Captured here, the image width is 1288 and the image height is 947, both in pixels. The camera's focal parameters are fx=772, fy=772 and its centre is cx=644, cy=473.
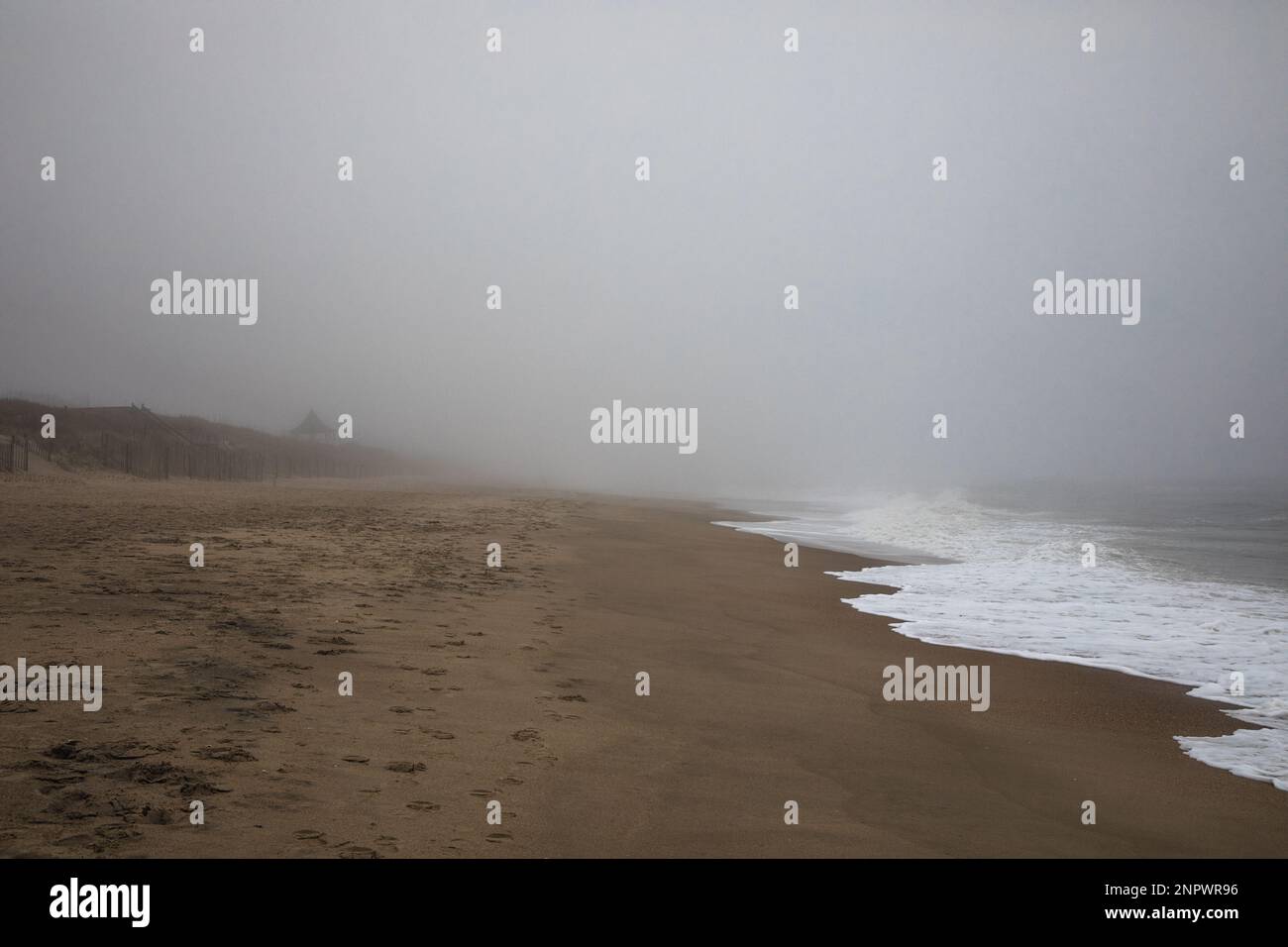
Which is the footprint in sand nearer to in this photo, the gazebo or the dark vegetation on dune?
the dark vegetation on dune

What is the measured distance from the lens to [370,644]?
7633 millimetres

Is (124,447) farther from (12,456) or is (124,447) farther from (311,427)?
(311,427)

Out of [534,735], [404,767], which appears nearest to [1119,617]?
[534,735]

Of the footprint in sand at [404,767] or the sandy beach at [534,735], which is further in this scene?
the footprint in sand at [404,767]

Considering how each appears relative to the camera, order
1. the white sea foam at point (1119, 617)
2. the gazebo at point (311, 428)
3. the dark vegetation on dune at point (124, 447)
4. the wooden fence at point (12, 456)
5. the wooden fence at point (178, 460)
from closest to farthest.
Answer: the white sea foam at point (1119, 617), the wooden fence at point (12, 456), the dark vegetation on dune at point (124, 447), the wooden fence at point (178, 460), the gazebo at point (311, 428)

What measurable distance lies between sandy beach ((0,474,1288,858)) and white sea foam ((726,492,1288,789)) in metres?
0.53

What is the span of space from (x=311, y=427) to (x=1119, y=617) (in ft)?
307

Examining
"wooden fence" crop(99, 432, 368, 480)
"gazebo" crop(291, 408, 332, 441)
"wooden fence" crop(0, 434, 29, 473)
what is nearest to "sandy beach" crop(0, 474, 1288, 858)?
"wooden fence" crop(0, 434, 29, 473)

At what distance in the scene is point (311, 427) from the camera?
92500 mm

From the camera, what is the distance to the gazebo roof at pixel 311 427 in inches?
3622

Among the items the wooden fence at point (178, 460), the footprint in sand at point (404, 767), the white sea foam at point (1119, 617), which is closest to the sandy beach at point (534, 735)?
the footprint in sand at point (404, 767)

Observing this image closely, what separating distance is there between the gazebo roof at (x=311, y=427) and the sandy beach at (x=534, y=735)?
281ft

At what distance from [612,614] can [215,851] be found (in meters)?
7.38

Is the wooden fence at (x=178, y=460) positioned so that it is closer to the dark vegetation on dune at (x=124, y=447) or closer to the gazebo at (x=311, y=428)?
the dark vegetation on dune at (x=124, y=447)
